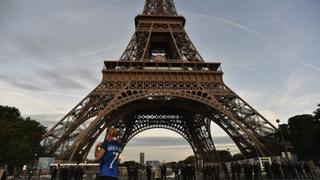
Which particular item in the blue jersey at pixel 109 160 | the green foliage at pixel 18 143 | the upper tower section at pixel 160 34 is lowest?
the blue jersey at pixel 109 160

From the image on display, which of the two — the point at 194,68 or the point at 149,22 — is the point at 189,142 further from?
the point at 149,22

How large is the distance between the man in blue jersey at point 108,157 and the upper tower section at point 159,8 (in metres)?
32.1

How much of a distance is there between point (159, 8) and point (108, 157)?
34.6m

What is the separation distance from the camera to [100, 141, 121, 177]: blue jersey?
4.38 meters

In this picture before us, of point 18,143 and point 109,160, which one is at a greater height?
point 18,143

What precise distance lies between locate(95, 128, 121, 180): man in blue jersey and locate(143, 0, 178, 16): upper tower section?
32086mm

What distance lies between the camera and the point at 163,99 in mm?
28375

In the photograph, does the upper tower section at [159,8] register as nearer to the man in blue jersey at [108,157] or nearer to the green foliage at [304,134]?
the green foliage at [304,134]

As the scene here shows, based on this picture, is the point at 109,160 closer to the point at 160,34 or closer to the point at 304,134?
the point at 304,134

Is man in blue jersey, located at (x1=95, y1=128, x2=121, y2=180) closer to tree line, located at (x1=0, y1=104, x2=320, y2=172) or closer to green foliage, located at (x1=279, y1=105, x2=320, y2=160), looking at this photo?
tree line, located at (x1=0, y1=104, x2=320, y2=172)

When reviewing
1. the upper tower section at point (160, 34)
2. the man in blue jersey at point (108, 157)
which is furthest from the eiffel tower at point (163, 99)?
the man in blue jersey at point (108, 157)

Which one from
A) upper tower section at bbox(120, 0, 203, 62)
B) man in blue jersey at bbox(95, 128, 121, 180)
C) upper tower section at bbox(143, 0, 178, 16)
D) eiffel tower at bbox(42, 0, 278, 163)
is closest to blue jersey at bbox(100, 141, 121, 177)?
man in blue jersey at bbox(95, 128, 121, 180)

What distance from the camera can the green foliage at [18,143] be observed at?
920 inches

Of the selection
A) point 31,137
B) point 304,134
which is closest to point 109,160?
point 31,137
